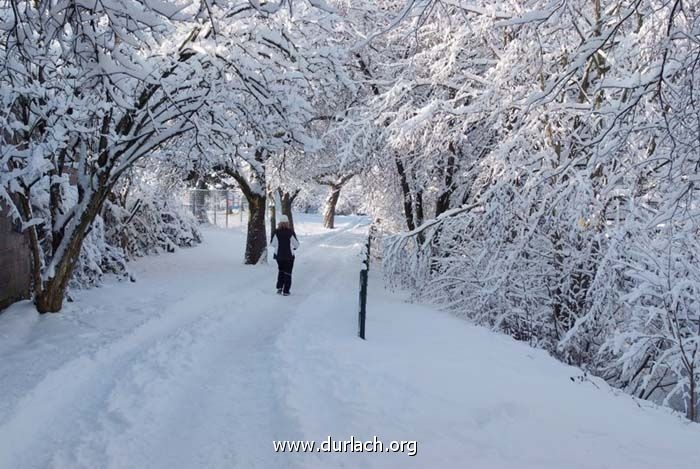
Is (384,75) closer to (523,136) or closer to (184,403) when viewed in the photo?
(523,136)

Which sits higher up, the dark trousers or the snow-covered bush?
the snow-covered bush

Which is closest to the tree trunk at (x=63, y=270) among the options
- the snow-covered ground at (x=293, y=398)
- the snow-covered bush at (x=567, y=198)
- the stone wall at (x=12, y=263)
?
the snow-covered ground at (x=293, y=398)

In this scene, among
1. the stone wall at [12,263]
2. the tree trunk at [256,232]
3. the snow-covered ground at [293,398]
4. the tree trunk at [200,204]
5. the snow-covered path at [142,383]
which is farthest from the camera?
the tree trunk at [200,204]

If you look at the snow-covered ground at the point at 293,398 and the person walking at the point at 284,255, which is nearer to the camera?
the snow-covered ground at the point at 293,398

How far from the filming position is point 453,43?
366 inches

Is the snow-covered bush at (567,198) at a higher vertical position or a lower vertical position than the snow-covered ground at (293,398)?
higher

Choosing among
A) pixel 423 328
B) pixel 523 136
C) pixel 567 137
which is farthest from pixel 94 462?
pixel 567 137

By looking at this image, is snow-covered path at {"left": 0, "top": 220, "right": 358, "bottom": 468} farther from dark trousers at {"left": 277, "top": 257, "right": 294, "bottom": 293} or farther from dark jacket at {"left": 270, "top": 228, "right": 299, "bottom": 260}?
dark jacket at {"left": 270, "top": 228, "right": 299, "bottom": 260}

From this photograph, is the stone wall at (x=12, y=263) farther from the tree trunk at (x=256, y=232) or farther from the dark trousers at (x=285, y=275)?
the tree trunk at (x=256, y=232)

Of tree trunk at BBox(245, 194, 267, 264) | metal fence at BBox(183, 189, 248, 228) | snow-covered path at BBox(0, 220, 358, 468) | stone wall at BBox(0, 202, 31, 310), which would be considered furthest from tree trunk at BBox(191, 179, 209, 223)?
stone wall at BBox(0, 202, 31, 310)

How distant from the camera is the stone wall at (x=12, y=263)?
7508mm

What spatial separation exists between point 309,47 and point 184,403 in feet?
25.0

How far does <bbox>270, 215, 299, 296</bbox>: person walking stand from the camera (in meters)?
10.7

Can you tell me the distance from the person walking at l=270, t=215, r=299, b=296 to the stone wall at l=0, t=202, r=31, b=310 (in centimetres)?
447
